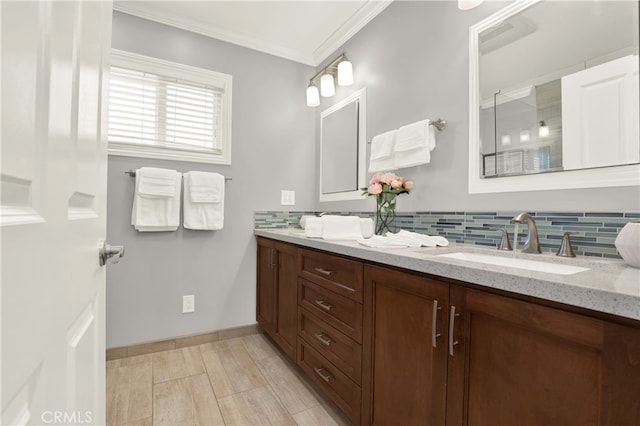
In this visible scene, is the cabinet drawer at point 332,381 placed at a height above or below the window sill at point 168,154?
below

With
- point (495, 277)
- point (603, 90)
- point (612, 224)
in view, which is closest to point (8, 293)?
point (495, 277)

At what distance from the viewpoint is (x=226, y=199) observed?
7.69 feet

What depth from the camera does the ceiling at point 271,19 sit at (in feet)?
6.64

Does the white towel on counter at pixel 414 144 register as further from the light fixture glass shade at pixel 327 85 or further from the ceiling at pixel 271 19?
the ceiling at pixel 271 19

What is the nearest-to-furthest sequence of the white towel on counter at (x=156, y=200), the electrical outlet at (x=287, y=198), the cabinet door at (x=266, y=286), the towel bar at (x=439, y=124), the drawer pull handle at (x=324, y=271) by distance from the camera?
the drawer pull handle at (x=324, y=271) → the towel bar at (x=439, y=124) → the white towel on counter at (x=156, y=200) → the cabinet door at (x=266, y=286) → the electrical outlet at (x=287, y=198)

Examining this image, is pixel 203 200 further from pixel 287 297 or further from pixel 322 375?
pixel 322 375

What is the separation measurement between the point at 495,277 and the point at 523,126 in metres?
0.84

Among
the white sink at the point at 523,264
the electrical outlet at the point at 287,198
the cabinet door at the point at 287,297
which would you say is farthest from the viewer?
the electrical outlet at the point at 287,198

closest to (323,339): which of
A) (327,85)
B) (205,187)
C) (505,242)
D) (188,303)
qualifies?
(505,242)

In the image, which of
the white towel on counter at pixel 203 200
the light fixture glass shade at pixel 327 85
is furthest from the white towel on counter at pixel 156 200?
the light fixture glass shade at pixel 327 85

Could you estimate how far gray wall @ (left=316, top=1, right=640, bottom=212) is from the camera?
1301 millimetres

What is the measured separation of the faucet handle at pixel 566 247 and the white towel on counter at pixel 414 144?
693 mm

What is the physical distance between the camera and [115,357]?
77.8 inches

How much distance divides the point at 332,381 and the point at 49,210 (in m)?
1.35
